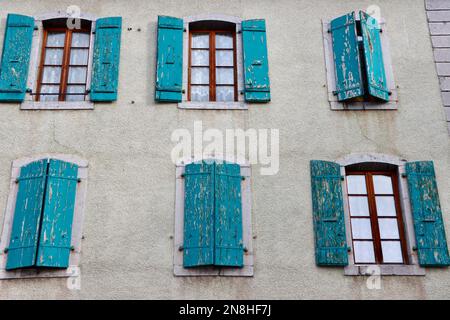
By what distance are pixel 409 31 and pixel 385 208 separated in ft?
9.74

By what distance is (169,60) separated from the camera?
9656mm

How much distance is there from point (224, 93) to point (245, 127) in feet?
2.51

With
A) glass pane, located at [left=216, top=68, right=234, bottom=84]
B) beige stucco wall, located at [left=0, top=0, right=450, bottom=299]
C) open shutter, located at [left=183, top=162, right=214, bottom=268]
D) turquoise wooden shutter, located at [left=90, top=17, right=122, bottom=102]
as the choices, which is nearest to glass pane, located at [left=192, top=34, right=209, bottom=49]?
beige stucco wall, located at [left=0, top=0, right=450, bottom=299]

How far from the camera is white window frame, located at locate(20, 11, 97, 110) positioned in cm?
934

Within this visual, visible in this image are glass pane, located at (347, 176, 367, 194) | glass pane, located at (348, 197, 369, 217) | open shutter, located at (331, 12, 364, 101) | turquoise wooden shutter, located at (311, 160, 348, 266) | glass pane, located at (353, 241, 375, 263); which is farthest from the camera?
open shutter, located at (331, 12, 364, 101)

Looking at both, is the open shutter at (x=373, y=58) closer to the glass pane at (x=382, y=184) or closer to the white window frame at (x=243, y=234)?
the glass pane at (x=382, y=184)

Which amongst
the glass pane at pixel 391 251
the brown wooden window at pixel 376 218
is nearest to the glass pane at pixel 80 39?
the brown wooden window at pixel 376 218

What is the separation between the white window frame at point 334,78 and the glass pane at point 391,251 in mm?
2006

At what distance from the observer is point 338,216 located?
8633 mm

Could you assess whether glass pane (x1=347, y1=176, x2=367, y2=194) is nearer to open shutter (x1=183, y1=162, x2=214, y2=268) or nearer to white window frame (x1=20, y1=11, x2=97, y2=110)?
open shutter (x1=183, y1=162, x2=214, y2=268)

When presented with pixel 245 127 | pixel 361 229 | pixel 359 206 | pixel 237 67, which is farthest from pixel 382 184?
pixel 237 67

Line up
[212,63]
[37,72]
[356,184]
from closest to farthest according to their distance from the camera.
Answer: [356,184], [37,72], [212,63]

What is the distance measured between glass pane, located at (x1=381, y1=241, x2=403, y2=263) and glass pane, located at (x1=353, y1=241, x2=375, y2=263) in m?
0.16

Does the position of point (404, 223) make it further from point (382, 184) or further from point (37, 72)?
point (37, 72)
